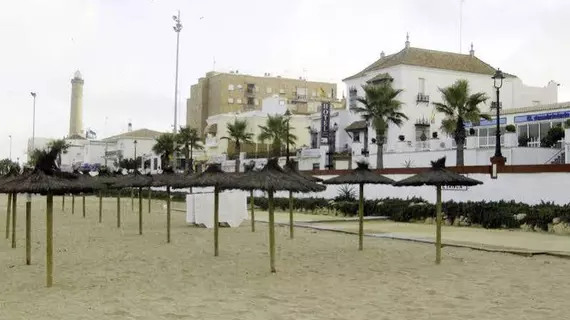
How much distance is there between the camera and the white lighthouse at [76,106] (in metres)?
124

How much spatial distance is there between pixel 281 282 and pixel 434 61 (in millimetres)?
38987

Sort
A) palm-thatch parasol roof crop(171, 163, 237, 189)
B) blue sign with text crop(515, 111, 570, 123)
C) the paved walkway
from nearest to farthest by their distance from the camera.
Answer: palm-thatch parasol roof crop(171, 163, 237, 189) < the paved walkway < blue sign with text crop(515, 111, 570, 123)

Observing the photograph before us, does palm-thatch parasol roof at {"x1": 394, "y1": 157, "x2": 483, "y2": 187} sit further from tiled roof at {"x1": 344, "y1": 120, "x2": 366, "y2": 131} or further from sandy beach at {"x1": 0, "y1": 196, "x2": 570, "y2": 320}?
tiled roof at {"x1": 344, "y1": 120, "x2": 366, "y2": 131}

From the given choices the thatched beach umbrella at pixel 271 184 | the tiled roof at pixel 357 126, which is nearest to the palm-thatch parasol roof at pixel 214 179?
the thatched beach umbrella at pixel 271 184

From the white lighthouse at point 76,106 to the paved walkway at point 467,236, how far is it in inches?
4193

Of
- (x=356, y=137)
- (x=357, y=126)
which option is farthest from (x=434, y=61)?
(x=356, y=137)

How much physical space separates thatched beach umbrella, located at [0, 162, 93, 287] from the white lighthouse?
116 m

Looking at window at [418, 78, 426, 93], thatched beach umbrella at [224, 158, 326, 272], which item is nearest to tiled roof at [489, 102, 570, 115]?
window at [418, 78, 426, 93]

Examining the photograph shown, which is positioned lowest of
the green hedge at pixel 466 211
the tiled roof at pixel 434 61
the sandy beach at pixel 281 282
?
the sandy beach at pixel 281 282

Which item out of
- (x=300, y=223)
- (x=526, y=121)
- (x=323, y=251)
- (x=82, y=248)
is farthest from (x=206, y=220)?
(x=526, y=121)

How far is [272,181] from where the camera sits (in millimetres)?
12797

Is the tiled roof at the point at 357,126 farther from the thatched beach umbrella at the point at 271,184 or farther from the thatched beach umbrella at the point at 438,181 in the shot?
the thatched beach umbrella at the point at 271,184

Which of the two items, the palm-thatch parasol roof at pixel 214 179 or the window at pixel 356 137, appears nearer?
the palm-thatch parasol roof at pixel 214 179

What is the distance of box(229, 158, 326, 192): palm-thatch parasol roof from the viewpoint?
1270 centimetres
